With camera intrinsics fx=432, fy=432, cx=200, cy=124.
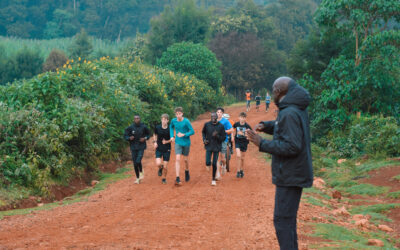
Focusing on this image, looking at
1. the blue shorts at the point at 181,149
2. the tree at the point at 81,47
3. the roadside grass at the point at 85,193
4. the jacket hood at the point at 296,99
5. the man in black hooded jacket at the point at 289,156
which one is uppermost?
the tree at the point at 81,47

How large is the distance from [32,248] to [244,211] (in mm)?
4233

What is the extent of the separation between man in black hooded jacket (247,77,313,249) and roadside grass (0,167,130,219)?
261 inches

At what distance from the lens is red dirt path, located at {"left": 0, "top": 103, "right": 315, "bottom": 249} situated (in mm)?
6453

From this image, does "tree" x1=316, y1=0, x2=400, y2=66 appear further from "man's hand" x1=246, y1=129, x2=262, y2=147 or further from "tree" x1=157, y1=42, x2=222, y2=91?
"tree" x1=157, y1=42, x2=222, y2=91

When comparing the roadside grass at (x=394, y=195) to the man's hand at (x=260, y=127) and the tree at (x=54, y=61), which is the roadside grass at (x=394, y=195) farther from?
the tree at (x=54, y=61)

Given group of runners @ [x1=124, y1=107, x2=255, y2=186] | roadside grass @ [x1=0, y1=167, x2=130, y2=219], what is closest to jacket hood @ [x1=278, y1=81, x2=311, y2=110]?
group of runners @ [x1=124, y1=107, x2=255, y2=186]

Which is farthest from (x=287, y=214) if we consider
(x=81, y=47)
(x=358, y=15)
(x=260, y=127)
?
(x=81, y=47)

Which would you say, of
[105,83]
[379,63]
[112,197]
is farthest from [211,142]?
[379,63]

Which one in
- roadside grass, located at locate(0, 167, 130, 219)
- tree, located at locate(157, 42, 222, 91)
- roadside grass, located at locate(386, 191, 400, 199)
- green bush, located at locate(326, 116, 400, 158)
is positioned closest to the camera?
roadside grass, located at locate(0, 167, 130, 219)

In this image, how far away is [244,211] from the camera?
877 cm

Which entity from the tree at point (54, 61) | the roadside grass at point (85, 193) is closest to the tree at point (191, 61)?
the tree at point (54, 61)

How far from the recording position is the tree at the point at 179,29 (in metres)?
48.4

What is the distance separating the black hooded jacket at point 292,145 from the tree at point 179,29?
4463cm

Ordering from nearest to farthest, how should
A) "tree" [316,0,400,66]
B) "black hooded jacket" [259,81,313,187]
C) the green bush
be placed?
"black hooded jacket" [259,81,313,187] → the green bush → "tree" [316,0,400,66]
